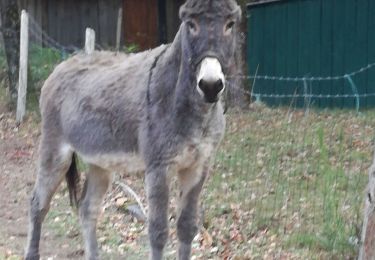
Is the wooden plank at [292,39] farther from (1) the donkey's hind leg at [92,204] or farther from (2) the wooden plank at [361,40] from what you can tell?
(1) the donkey's hind leg at [92,204]

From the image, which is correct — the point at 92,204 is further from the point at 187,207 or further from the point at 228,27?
the point at 228,27

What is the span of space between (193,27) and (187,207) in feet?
4.40

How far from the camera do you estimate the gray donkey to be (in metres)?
5.17

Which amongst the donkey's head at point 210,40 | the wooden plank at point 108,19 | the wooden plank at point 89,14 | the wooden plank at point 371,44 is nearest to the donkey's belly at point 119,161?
the donkey's head at point 210,40

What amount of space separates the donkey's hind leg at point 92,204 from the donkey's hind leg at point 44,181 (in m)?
0.25

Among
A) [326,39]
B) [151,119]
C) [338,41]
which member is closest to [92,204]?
[151,119]

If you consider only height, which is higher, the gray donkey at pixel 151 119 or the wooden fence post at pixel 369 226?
the gray donkey at pixel 151 119

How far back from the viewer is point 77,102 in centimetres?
650

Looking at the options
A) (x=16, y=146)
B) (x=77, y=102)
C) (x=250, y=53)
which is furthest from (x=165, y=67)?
(x=250, y=53)

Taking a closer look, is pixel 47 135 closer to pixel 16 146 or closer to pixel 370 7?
pixel 16 146

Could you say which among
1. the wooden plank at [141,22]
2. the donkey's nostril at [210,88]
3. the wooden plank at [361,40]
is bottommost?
the donkey's nostril at [210,88]

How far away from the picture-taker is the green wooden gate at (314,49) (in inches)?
623

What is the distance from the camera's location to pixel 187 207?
5910mm

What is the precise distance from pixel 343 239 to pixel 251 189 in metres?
2.11
